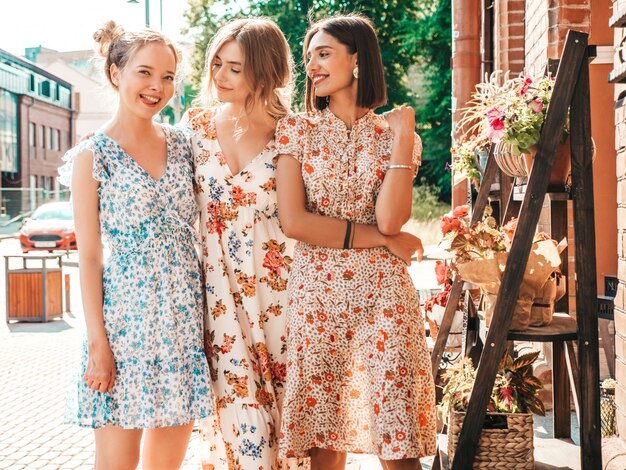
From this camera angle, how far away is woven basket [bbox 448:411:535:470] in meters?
3.41

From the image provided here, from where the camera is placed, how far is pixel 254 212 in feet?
11.3

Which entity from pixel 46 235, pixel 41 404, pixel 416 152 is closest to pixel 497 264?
pixel 416 152

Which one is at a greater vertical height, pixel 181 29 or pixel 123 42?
pixel 181 29

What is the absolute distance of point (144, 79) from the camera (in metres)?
3.22

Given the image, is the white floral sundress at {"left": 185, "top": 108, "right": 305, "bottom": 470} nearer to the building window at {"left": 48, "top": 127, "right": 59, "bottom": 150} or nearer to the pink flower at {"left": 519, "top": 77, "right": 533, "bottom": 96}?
the pink flower at {"left": 519, "top": 77, "right": 533, "bottom": 96}

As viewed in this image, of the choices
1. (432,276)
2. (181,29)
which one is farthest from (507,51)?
(181,29)

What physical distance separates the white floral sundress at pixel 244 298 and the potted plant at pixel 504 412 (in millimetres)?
810

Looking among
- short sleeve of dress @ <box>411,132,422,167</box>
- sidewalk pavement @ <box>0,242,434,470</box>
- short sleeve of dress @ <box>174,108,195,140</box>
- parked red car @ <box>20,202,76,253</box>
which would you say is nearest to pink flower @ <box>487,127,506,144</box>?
short sleeve of dress @ <box>411,132,422,167</box>

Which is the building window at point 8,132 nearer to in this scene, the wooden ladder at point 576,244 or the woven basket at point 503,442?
the woven basket at point 503,442

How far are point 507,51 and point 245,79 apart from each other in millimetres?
4578

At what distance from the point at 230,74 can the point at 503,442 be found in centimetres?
191

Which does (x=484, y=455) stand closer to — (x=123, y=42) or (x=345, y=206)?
(x=345, y=206)

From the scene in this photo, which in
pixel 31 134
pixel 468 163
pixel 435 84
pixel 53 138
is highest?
pixel 53 138

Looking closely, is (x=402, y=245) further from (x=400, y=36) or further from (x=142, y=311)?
(x=400, y=36)
